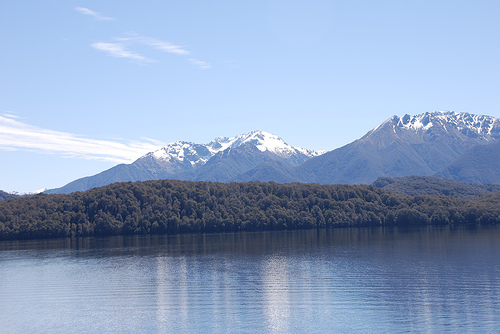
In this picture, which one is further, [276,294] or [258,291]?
[258,291]

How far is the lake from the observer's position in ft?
189

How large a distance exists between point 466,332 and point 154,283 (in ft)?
160

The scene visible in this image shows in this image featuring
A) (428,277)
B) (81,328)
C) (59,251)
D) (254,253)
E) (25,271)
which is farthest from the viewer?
(59,251)

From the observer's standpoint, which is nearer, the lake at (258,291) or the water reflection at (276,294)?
the water reflection at (276,294)

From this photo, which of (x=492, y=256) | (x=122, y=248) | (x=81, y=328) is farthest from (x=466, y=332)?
(x=122, y=248)

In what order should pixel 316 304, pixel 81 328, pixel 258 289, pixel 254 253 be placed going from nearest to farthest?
pixel 81 328
pixel 316 304
pixel 258 289
pixel 254 253

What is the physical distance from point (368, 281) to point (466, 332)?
2791cm

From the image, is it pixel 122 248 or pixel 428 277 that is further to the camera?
pixel 122 248

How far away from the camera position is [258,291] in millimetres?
74875

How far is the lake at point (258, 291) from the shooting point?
5753cm

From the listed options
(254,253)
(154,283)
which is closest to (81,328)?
(154,283)

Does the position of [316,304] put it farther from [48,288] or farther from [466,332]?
[48,288]

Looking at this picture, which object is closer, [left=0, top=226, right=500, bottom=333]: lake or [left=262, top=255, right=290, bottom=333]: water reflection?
[left=262, top=255, right=290, bottom=333]: water reflection

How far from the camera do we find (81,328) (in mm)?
58031
